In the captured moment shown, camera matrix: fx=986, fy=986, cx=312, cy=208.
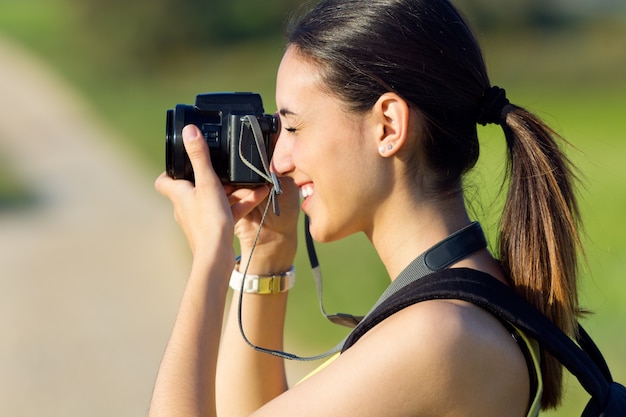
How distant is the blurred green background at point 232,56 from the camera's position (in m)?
9.34

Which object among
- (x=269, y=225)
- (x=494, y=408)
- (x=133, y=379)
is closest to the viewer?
(x=494, y=408)

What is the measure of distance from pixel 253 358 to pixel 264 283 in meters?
0.18

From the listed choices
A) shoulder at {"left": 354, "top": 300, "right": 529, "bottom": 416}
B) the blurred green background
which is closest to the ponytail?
shoulder at {"left": 354, "top": 300, "right": 529, "bottom": 416}

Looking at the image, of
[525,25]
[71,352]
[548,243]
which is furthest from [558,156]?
[525,25]

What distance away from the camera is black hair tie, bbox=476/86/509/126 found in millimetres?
1838

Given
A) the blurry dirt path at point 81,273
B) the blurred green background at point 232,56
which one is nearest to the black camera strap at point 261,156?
the blurry dirt path at point 81,273

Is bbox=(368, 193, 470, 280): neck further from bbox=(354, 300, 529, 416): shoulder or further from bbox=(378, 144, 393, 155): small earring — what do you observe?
bbox=(354, 300, 529, 416): shoulder

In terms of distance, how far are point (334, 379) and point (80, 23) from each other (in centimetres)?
1119

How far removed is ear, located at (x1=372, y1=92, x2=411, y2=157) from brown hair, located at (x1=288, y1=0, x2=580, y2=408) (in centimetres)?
2

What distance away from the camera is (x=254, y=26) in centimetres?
1270

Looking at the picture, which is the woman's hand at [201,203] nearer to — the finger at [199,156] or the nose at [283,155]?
the finger at [199,156]

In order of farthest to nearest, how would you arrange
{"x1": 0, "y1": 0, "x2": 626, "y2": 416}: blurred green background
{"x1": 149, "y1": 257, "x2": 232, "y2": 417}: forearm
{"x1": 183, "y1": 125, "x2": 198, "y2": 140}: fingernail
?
{"x1": 0, "y1": 0, "x2": 626, "y2": 416}: blurred green background, {"x1": 183, "y1": 125, "x2": 198, "y2": 140}: fingernail, {"x1": 149, "y1": 257, "x2": 232, "y2": 417}: forearm

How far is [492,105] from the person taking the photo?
1.84 meters

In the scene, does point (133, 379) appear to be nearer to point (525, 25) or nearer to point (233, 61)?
point (233, 61)
